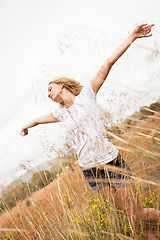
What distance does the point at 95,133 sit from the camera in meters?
1.13

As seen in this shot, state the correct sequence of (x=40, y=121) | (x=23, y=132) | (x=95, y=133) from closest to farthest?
(x=95, y=133), (x=40, y=121), (x=23, y=132)

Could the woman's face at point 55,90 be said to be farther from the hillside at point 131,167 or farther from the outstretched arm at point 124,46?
the hillside at point 131,167

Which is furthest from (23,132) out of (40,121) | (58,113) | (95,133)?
(95,133)

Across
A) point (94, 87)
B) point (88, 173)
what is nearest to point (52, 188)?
point (88, 173)

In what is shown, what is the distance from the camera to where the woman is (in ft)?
4.07

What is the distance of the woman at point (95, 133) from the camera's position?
1239 mm

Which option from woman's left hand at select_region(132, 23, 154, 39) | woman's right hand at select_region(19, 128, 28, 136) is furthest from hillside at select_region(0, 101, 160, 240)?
woman's right hand at select_region(19, 128, 28, 136)

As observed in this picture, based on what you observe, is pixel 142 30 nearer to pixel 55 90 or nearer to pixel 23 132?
pixel 55 90

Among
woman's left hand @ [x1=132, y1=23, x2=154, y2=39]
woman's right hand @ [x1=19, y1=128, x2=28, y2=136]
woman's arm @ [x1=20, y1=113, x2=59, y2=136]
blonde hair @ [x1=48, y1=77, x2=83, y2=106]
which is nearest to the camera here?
woman's left hand @ [x1=132, y1=23, x2=154, y2=39]

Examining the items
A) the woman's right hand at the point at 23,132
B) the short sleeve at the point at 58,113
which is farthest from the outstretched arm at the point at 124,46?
the woman's right hand at the point at 23,132

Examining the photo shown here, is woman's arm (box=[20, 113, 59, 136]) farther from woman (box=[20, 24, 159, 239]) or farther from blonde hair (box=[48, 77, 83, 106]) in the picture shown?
blonde hair (box=[48, 77, 83, 106])

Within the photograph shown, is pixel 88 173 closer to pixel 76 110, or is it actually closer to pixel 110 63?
pixel 76 110

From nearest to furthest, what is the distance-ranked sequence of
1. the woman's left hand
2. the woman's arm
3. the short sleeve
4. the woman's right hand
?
the woman's left hand, the short sleeve, the woman's arm, the woman's right hand

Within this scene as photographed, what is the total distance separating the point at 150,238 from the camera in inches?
46.8
